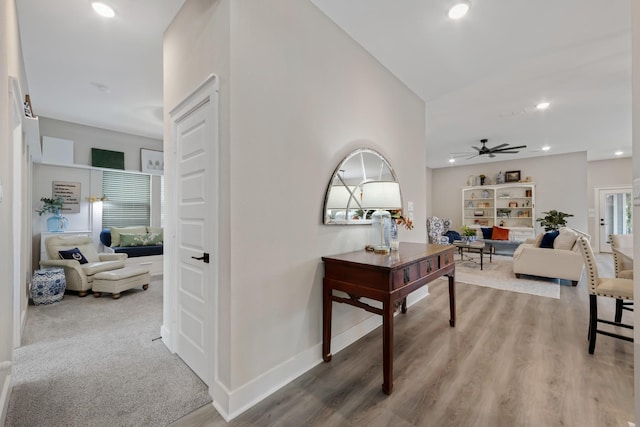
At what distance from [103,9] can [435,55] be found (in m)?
3.04

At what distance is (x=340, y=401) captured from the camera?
1743 millimetres

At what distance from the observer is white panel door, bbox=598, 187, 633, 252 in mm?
7781

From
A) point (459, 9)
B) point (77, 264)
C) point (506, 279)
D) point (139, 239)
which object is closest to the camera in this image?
point (459, 9)

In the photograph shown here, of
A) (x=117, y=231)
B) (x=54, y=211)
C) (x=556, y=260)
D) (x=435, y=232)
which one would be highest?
(x=54, y=211)

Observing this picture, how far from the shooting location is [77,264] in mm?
3865

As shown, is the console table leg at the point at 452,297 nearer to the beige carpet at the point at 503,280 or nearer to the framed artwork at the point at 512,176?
the beige carpet at the point at 503,280

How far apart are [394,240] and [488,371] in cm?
121

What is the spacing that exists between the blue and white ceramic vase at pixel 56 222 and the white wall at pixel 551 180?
33.9 ft

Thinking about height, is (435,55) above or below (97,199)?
above

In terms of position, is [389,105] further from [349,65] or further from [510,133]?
[510,133]

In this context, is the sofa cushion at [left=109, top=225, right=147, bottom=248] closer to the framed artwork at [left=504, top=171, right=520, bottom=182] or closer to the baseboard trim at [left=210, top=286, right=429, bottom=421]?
the baseboard trim at [left=210, top=286, right=429, bottom=421]

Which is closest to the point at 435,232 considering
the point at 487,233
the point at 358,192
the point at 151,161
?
the point at 487,233

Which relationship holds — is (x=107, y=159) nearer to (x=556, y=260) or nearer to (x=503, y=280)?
(x=503, y=280)

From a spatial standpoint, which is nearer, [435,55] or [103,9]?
[103,9]
